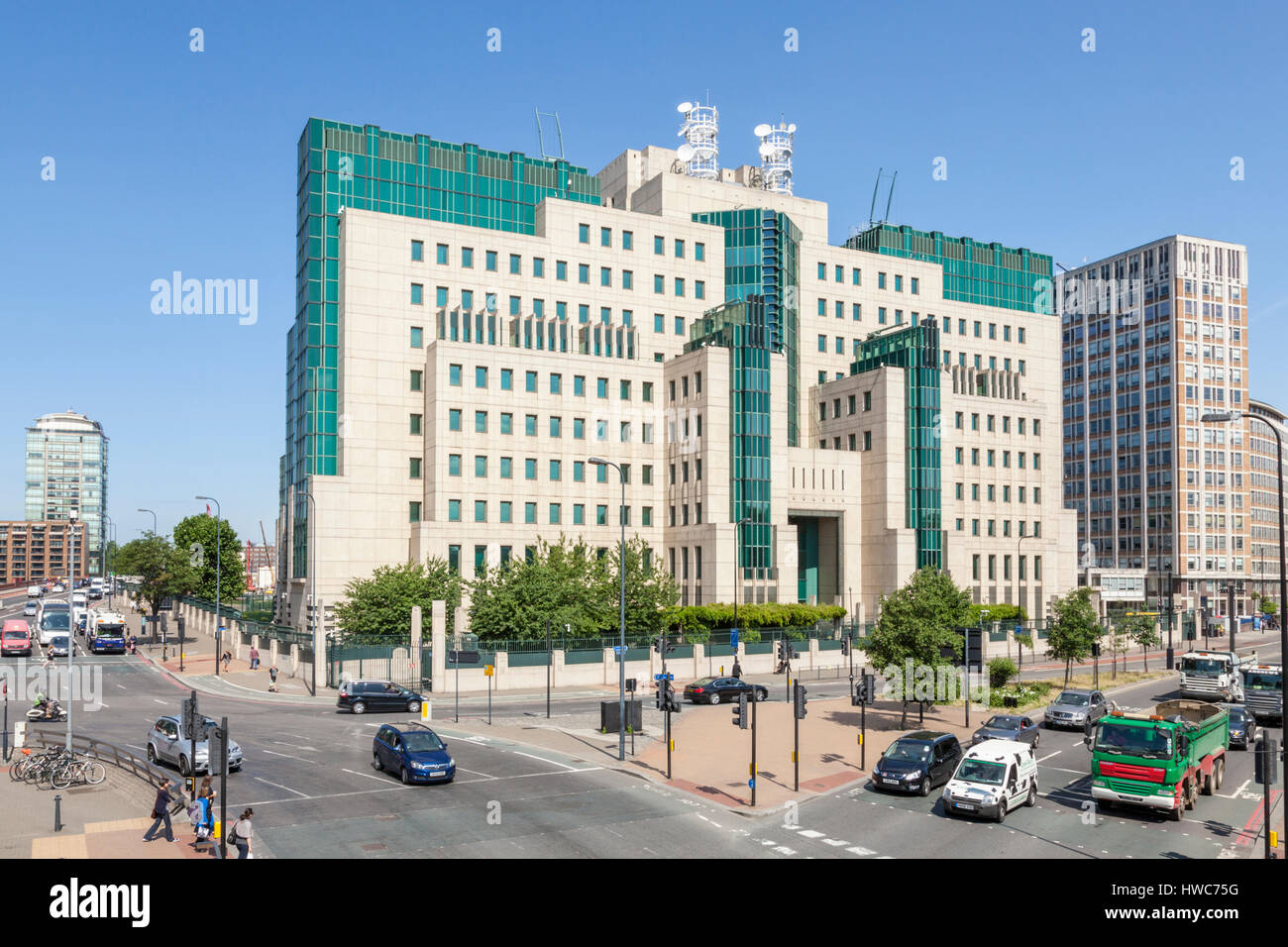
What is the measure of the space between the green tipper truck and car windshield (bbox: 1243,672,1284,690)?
2036cm

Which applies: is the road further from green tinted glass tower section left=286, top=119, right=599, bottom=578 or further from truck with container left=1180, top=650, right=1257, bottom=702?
green tinted glass tower section left=286, top=119, right=599, bottom=578

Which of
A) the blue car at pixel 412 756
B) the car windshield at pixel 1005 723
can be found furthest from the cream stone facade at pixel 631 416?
the blue car at pixel 412 756

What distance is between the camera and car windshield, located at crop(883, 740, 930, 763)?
29442mm

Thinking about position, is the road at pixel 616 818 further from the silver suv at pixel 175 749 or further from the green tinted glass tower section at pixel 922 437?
the green tinted glass tower section at pixel 922 437

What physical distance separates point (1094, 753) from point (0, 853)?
26.8 meters

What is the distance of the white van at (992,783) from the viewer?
84.2ft

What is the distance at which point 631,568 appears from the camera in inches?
2525

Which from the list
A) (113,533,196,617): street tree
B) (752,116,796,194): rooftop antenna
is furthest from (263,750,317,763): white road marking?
(752,116,796,194): rooftop antenna

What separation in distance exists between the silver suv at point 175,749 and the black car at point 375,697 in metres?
12.8

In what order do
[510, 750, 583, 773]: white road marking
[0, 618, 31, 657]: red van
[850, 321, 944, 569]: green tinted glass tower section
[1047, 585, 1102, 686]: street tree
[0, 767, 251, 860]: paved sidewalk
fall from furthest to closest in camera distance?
[850, 321, 944, 569]: green tinted glass tower section, [0, 618, 31, 657]: red van, [1047, 585, 1102, 686]: street tree, [510, 750, 583, 773]: white road marking, [0, 767, 251, 860]: paved sidewalk

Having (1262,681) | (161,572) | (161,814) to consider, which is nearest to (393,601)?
(161,814)

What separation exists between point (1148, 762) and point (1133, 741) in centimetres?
70

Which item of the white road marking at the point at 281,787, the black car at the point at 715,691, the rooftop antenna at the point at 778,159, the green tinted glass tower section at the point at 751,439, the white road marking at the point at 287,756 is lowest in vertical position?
the black car at the point at 715,691
